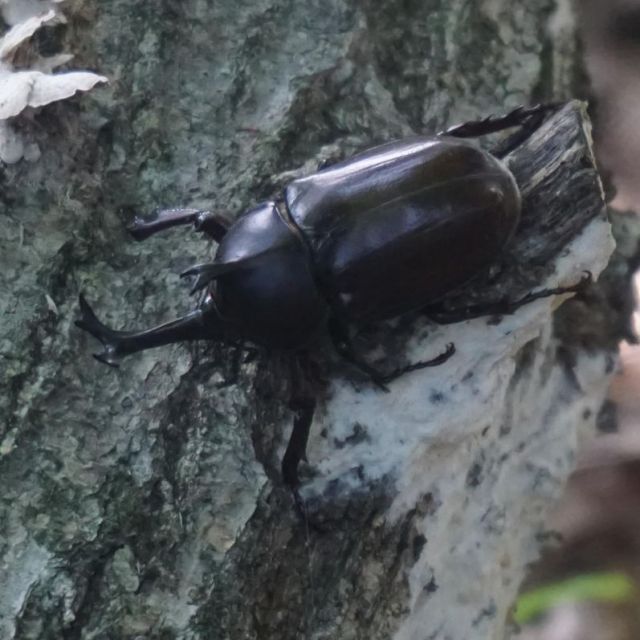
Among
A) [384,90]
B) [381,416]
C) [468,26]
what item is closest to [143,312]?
[381,416]

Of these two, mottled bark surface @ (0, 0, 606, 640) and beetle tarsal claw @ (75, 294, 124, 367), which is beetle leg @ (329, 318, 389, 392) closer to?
mottled bark surface @ (0, 0, 606, 640)

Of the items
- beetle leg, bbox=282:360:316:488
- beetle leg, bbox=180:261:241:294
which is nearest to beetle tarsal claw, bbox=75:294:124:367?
beetle leg, bbox=180:261:241:294

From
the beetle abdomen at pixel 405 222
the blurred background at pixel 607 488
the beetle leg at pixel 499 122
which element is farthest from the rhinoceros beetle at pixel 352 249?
the blurred background at pixel 607 488

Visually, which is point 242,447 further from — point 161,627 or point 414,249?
point 414,249

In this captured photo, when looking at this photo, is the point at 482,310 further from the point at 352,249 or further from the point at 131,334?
the point at 131,334

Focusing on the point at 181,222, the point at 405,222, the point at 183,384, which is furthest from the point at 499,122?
the point at 183,384

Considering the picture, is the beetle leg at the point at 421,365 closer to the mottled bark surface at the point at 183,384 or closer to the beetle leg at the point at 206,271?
the mottled bark surface at the point at 183,384
